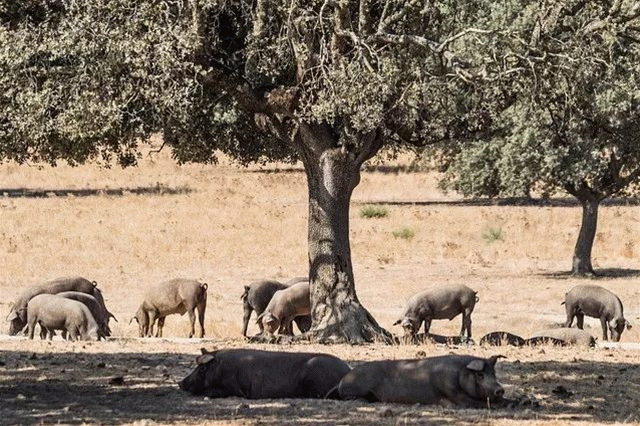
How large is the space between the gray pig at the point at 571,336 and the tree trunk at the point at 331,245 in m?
3.50

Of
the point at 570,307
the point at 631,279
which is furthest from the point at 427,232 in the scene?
the point at 570,307

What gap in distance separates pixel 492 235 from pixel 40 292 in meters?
26.1

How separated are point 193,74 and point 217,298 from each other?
48.0ft

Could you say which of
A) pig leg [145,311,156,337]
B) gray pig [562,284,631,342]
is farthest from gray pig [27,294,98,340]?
gray pig [562,284,631,342]

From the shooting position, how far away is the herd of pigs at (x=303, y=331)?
14.0 meters

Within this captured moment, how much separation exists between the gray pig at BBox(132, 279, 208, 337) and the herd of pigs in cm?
2

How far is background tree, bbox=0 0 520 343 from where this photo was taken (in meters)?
20.1

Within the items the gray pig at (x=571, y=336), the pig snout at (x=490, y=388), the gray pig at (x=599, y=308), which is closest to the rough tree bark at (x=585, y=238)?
the gray pig at (x=599, y=308)

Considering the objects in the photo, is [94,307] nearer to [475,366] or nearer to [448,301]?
[448,301]

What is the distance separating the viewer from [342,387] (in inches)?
557

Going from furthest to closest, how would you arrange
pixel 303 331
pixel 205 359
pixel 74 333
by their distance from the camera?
1. pixel 303 331
2. pixel 74 333
3. pixel 205 359

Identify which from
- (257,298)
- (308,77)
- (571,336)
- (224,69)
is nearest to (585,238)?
(257,298)

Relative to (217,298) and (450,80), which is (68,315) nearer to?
(450,80)

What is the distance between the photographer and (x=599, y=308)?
91.9 ft
